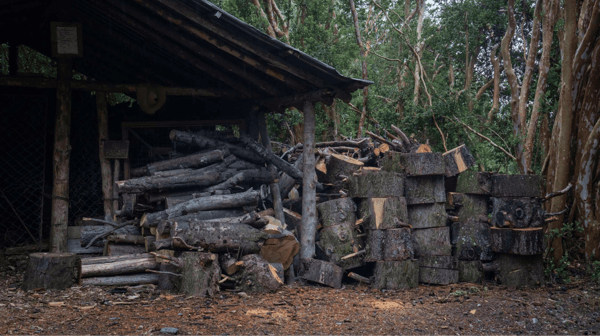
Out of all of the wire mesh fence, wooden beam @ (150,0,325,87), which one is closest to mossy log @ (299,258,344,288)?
wooden beam @ (150,0,325,87)

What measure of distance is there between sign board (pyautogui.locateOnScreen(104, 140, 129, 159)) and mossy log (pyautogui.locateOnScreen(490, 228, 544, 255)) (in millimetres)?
6433

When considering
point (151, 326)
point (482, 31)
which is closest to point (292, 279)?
point (151, 326)

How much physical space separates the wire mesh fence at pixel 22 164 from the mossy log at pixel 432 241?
6.76 m

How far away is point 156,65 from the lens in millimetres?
8414

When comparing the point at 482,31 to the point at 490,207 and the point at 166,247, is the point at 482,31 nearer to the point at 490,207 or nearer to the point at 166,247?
the point at 490,207

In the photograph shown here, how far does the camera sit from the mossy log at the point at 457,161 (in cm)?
679

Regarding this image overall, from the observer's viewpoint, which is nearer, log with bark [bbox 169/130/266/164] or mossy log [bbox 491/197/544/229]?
mossy log [bbox 491/197/544/229]

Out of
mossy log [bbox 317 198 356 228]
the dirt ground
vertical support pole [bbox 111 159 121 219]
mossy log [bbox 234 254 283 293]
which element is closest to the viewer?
the dirt ground

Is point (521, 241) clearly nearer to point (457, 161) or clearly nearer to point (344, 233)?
point (457, 161)

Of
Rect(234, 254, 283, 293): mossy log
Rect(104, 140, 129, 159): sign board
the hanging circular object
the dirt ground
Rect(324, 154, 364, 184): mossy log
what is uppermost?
the hanging circular object

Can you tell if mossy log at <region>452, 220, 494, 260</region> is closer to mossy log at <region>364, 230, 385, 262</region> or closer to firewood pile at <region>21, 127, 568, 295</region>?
firewood pile at <region>21, 127, 568, 295</region>

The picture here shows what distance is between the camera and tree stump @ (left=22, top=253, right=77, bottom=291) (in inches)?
221

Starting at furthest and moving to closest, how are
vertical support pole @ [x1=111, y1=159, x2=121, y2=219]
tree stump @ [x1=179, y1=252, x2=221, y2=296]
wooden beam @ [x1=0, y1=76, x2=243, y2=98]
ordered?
vertical support pole @ [x1=111, y1=159, x2=121, y2=219], wooden beam @ [x1=0, y1=76, x2=243, y2=98], tree stump @ [x1=179, y1=252, x2=221, y2=296]

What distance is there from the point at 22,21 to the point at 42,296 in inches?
193
